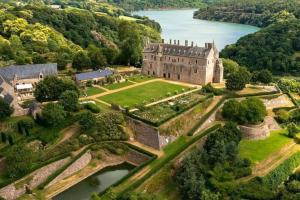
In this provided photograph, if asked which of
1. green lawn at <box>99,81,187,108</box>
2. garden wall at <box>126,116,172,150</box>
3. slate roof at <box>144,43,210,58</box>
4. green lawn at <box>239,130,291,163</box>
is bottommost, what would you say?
green lawn at <box>239,130,291,163</box>

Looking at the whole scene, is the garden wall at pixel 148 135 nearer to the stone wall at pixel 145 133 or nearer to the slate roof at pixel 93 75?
the stone wall at pixel 145 133

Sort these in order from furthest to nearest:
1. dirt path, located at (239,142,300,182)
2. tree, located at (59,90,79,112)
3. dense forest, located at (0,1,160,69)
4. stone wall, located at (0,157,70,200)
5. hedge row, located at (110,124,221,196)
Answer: dense forest, located at (0,1,160,69)
tree, located at (59,90,79,112)
dirt path, located at (239,142,300,182)
hedge row, located at (110,124,221,196)
stone wall, located at (0,157,70,200)

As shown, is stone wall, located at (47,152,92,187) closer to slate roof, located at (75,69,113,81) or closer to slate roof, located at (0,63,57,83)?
slate roof, located at (0,63,57,83)

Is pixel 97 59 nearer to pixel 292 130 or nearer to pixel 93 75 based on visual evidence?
pixel 93 75

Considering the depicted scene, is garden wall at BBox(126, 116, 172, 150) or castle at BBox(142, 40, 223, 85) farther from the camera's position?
castle at BBox(142, 40, 223, 85)

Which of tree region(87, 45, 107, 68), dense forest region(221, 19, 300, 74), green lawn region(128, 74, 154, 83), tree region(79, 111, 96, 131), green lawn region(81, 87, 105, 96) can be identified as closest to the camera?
tree region(79, 111, 96, 131)

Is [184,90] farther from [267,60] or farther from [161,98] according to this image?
[267,60]

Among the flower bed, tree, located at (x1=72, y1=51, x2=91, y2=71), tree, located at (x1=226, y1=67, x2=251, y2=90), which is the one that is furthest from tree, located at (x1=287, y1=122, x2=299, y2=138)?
tree, located at (x1=72, y1=51, x2=91, y2=71)
